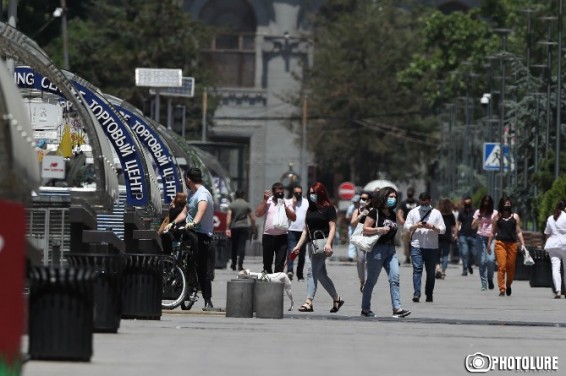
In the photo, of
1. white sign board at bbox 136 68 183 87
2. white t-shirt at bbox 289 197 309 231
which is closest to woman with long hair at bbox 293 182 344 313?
white t-shirt at bbox 289 197 309 231

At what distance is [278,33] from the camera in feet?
407

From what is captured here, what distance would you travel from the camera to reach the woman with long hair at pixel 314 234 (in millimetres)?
28828

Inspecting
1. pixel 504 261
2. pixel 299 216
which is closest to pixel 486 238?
pixel 299 216

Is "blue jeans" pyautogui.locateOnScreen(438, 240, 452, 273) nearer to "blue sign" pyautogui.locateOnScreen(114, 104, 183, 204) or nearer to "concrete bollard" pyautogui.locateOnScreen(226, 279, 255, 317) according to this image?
"blue sign" pyautogui.locateOnScreen(114, 104, 183, 204)

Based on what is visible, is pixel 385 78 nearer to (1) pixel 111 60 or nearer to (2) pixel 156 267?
(1) pixel 111 60

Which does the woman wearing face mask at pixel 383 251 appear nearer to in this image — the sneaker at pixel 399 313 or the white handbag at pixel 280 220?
the sneaker at pixel 399 313

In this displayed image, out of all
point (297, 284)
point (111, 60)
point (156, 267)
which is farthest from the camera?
point (111, 60)

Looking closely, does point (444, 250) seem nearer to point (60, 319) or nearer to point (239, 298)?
point (239, 298)

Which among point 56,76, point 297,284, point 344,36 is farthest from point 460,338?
point 344,36

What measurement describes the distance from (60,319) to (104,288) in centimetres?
438

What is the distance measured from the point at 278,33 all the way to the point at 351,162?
16.4 metres

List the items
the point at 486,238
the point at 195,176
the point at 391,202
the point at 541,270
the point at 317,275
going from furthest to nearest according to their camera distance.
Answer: the point at 541,270
the point at 486,238
the point at 317,275
the point at 391,202
the point at 195,176

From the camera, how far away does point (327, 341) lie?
2144cm

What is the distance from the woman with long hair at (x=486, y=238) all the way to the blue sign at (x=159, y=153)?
5717 mm
